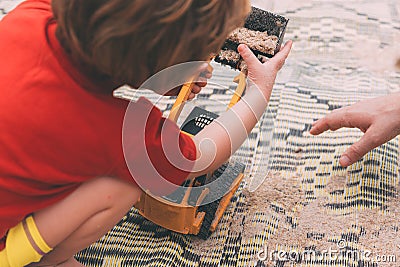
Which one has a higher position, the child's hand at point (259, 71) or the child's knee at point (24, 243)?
the child's hand at point (259, 71)

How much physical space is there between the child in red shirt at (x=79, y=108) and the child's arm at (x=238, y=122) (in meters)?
0.02

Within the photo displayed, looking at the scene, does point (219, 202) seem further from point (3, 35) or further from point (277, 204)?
point (3, 35)

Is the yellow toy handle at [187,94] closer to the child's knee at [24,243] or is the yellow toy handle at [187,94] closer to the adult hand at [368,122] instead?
the adult hand at [368,122]

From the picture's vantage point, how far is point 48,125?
2.48 feet

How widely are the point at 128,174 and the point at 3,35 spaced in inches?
11.3

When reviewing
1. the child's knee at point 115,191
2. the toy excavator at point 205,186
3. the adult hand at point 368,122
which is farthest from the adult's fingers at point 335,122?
the child's knee at point 115,191

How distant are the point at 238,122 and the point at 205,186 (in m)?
0.18

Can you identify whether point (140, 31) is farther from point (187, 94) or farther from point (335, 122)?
point (335, 122)

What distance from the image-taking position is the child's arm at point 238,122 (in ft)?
3.13

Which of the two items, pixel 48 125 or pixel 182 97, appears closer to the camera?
pixel 48 125

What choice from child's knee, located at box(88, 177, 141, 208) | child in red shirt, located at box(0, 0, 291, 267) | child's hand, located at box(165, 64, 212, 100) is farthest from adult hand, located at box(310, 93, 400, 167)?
child's knee, located at box(88, 177, 141, 208)

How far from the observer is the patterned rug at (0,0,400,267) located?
1088mm

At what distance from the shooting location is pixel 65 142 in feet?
2.52

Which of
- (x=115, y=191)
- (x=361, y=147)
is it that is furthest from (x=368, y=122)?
(x=115, y=191)
